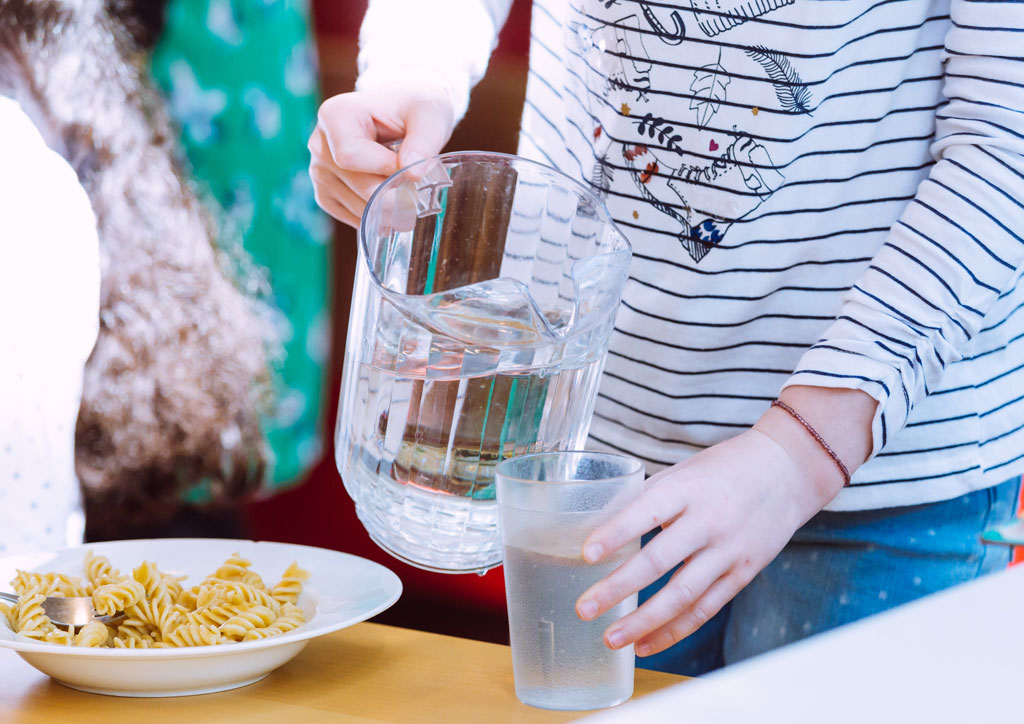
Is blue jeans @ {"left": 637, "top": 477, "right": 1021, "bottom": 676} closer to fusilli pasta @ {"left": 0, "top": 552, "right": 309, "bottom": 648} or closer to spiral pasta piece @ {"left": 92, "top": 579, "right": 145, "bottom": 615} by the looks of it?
fusilli pasta @ {"left": 0, "top": 552, "right": 309, "bottom": 648}

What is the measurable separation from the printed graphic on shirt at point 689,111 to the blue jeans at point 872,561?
26 centimetres

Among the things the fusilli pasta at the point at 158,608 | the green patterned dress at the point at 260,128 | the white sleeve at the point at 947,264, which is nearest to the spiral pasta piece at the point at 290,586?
the fusilli pasta at the point at 158,608

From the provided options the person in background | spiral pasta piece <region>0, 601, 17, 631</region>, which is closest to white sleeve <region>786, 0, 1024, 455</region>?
the person in background

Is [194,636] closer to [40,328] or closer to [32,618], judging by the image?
[32,618]

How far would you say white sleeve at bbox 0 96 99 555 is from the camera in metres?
1.48

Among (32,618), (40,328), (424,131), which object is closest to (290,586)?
(32,618)

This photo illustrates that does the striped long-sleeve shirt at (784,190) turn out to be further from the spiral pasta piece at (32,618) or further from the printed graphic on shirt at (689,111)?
the spiral pasta piece at (32,618)

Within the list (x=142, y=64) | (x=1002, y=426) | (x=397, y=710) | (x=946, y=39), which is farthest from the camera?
(x=142, y=64)

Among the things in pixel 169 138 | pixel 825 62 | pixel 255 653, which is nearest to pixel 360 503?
pixel 255 653

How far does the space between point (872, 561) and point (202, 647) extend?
1.73 feet

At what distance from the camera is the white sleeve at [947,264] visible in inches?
24.8

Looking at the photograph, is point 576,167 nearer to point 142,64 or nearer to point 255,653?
point 255,653

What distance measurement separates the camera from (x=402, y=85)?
81cm

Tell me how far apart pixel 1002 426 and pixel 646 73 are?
0.40m
